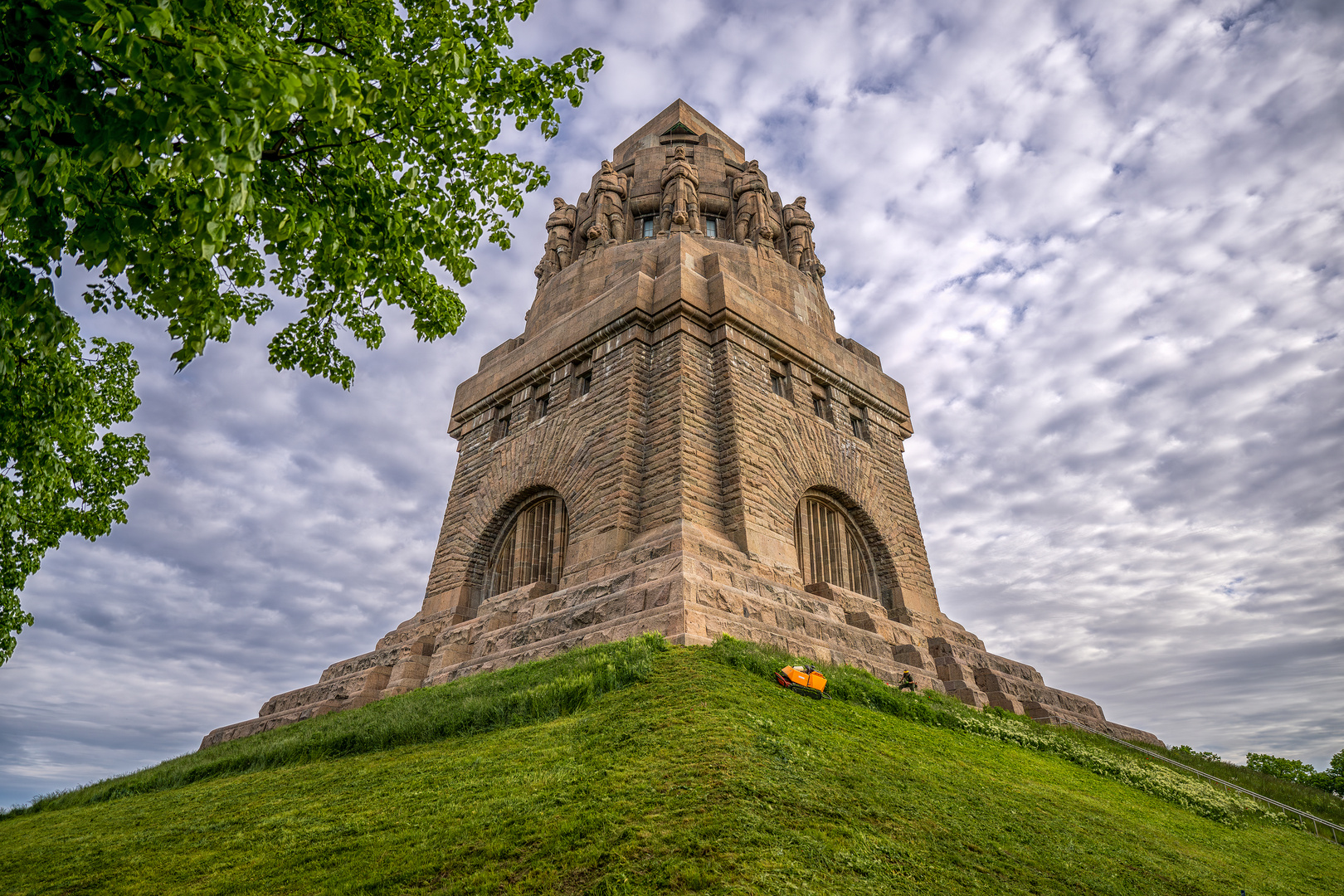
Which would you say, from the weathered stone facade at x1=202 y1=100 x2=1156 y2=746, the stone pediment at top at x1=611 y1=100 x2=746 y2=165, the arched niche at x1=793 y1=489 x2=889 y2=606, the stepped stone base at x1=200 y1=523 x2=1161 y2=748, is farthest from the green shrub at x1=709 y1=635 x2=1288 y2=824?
the stone pediment at top at x1=611 y1=100 x2=746 y2=165

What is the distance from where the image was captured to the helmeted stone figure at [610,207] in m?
20.4

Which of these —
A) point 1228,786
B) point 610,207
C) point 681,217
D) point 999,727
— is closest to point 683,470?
point 999,727

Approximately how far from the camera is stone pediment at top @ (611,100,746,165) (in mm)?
24328

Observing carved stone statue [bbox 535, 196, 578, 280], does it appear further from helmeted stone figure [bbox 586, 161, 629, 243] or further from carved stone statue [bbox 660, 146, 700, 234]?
carved stone statue [bbox 660, 146, 700, 234]

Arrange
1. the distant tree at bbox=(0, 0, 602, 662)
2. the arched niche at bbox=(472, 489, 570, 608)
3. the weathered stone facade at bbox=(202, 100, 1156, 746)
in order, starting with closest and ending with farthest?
the distant tree at bbox=(0, 0, 602, 662), the weathered stone facade at bbox=(202, 100, 1156, 746), the arched niche at bbox=(472, 489, 570, 608)

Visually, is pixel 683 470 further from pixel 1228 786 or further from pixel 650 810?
pixel 1228 786

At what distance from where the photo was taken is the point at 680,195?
19.4 meters

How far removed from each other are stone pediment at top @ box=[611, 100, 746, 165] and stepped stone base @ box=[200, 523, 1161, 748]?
15.6 metres

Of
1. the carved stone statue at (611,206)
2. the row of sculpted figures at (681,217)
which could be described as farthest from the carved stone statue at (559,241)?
the carved stone statue at (611,206)

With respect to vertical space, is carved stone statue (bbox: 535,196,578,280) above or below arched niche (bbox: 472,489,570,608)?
above

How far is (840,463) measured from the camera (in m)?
17.5

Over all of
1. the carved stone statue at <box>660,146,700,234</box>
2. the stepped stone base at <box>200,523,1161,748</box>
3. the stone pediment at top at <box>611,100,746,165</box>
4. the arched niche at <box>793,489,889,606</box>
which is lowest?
the stepped stone base at <box>200,523,1161,748</box>

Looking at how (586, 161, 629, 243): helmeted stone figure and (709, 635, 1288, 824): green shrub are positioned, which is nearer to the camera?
(709, 635, 1288, 824): green shrub

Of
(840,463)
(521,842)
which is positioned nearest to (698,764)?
(521,842)
